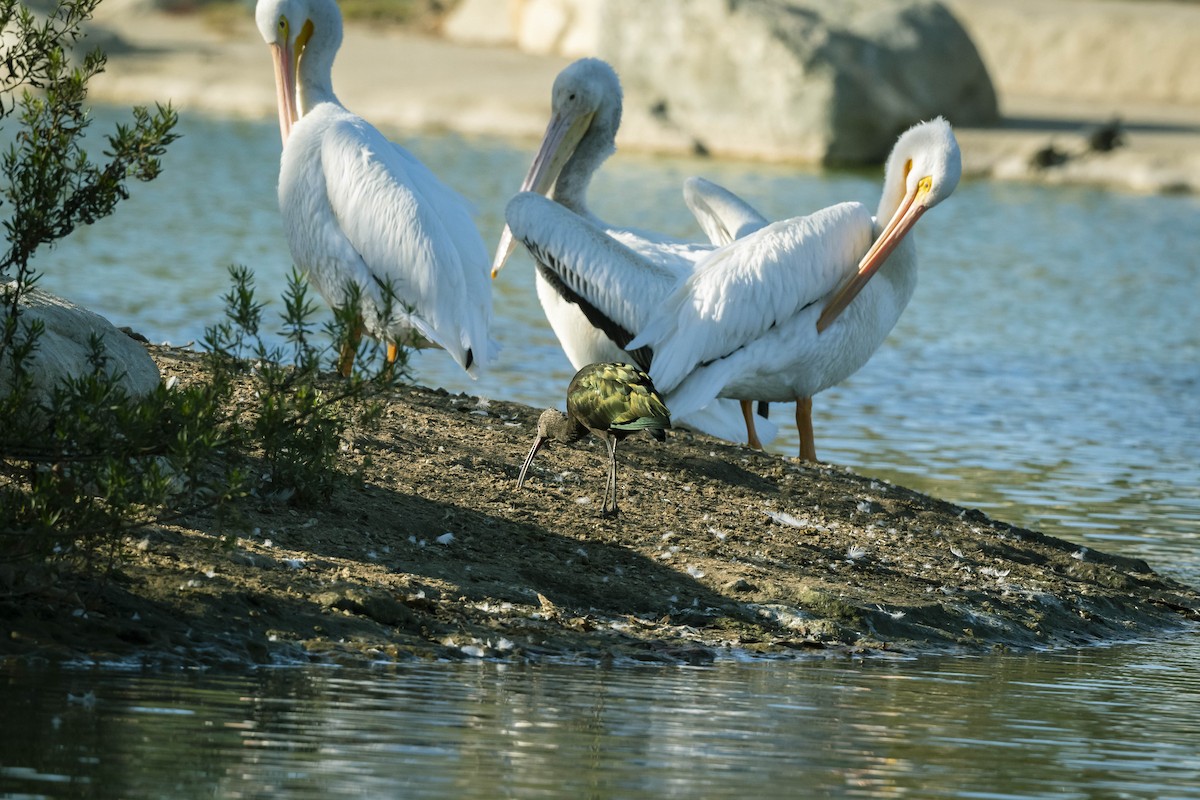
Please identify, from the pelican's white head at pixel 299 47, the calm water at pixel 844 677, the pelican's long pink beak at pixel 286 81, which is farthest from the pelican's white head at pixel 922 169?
the pelican's long pink beak at pixel 286 81

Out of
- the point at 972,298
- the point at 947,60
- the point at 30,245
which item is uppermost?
the point at 947,60

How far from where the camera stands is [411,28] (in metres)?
40.6

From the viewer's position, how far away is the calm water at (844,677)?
13.7 feet

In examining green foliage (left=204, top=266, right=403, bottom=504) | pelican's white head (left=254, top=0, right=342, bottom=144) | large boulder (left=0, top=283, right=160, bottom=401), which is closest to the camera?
green foliage (left=204, top=266, right=403, bottom=504)

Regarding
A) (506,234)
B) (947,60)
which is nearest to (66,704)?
(506,234)

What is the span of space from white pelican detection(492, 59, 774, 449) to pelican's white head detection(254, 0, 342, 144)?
3.68 feet

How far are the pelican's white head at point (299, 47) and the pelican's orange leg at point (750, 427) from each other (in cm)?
246

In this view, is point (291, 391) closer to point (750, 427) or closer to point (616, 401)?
point (616, 401)

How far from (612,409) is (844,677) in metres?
1.47

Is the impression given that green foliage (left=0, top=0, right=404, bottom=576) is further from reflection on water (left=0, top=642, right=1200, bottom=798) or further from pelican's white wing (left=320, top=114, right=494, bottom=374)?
pelican's white wing (left=320, top=114, right=494, bottom=374)

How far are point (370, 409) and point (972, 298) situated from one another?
1222 cm

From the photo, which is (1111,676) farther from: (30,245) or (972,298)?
(972,298)

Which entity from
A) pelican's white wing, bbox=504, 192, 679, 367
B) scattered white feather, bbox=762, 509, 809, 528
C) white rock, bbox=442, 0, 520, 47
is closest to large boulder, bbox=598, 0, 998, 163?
white rock, bbox=442, 0, 520, 47

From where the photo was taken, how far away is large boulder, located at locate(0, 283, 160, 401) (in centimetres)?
548
